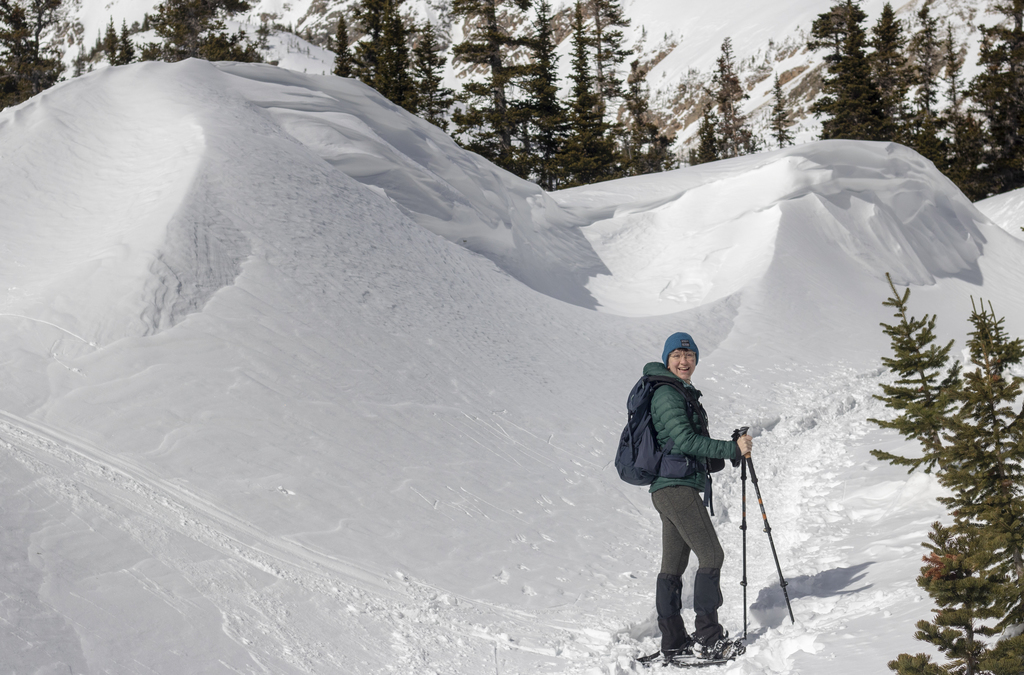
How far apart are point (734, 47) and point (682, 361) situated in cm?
13058

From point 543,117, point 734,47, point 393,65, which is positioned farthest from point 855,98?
point 734,47

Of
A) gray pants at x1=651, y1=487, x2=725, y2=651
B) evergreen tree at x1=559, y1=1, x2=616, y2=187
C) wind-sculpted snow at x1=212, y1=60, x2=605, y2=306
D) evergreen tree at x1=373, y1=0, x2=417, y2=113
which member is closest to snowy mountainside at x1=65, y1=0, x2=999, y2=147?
evergreen tree at x1=373, y1=0, x2=417, y2=113

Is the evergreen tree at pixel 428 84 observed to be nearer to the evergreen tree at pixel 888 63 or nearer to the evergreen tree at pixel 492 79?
the evergreen tree at pixel 492 79

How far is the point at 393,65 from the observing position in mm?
39562

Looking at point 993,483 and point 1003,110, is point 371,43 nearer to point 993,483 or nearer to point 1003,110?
point 1003,110

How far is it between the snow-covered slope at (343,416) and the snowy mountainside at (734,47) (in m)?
53.5

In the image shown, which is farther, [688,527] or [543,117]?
[543,117]

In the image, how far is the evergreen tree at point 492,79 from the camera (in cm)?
3244

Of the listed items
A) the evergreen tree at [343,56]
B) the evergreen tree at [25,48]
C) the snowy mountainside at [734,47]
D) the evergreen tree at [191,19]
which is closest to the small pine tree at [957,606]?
the evergreen tree at [191,19]

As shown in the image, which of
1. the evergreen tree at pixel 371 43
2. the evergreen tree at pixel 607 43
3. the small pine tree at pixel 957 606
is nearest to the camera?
the small pine tree at pixel 957 606

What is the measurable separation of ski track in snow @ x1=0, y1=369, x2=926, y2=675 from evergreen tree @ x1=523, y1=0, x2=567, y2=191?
104 ft

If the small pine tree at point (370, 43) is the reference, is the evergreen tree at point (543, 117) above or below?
below

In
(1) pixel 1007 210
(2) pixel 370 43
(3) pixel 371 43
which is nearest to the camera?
(1) pixel 1007 210

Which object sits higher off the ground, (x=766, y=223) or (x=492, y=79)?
(x=492, y=79)
